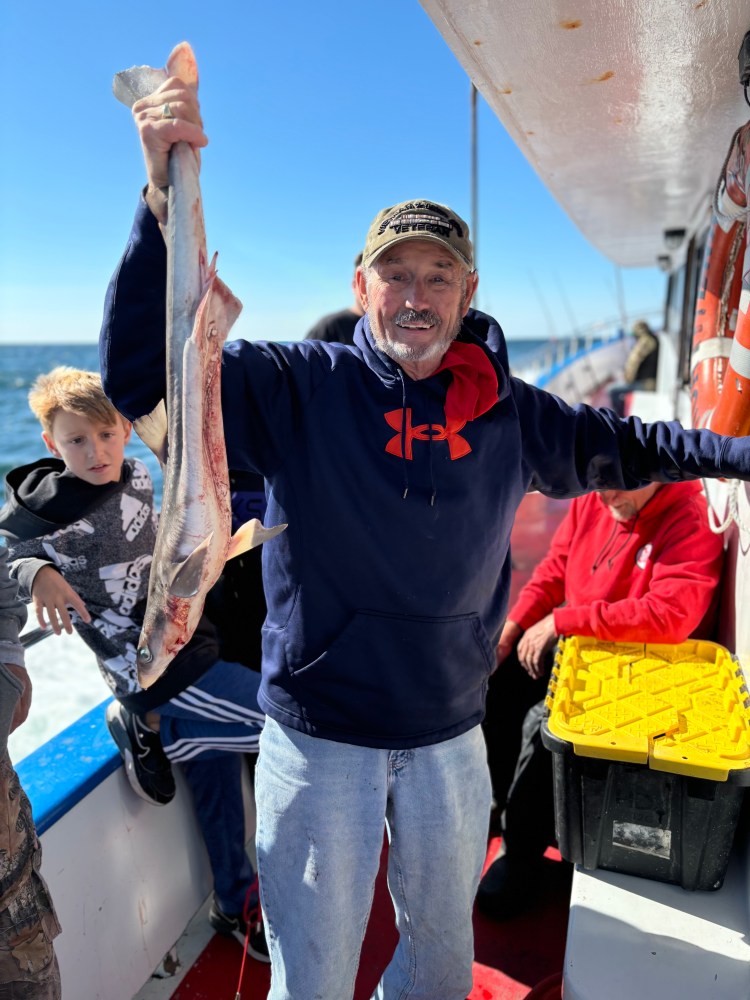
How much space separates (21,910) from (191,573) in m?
0.96

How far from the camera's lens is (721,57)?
2.34m

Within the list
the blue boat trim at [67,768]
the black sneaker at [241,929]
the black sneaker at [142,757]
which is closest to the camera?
the blue boat trim at [67,768]

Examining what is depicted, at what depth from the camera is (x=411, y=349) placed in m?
1.81

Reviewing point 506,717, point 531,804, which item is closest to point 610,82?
point 506,717

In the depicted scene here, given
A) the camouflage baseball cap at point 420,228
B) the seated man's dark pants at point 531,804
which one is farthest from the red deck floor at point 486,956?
the camouflage baseball cap at point 420,228

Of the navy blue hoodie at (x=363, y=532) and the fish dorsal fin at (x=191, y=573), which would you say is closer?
the fish dorsal fin at (x=191, y=573)

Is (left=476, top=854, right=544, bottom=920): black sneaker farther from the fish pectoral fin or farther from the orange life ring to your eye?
the fish pectoral fin

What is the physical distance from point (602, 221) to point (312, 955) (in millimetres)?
5095

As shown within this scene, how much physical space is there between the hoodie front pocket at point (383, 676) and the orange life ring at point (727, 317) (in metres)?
1.07

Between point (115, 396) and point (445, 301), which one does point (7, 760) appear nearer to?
point (115, 396)

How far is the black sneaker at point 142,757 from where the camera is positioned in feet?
7.96

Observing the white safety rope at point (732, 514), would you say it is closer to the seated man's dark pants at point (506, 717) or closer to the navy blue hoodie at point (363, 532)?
the navy blue hoodie at point (363, 532)

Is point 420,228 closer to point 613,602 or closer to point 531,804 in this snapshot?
point 613,602

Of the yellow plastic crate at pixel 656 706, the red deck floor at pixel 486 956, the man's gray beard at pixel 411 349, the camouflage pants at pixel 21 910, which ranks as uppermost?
the man's gray beard at pixel 411 349
